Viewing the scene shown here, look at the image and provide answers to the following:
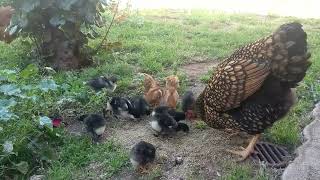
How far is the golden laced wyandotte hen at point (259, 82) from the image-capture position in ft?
13.1

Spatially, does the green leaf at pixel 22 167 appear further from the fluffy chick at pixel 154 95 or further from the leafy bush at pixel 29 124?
the fluffy chick at pixel 154 95

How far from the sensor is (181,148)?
458 centimetres

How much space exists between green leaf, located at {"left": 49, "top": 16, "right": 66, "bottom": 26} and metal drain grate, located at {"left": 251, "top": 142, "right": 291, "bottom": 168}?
2.95m

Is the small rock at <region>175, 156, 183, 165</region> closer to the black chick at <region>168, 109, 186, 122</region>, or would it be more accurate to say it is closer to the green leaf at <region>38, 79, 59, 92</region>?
the black chick at <region>168, 109, 186, 122</region>

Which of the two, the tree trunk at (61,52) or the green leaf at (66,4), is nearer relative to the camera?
the green leaf at (66,4)

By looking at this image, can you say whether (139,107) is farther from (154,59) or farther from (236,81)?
(154,59)

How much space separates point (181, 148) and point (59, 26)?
2.69 m

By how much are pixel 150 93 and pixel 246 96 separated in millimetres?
1528

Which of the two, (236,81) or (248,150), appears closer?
(236,81)

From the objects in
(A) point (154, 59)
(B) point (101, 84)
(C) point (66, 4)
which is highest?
(C) point (66, 4)

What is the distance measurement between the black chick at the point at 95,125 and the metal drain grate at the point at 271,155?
1432mm

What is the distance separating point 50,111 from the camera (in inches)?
203

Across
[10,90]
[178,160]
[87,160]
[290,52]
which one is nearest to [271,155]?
[178,160]

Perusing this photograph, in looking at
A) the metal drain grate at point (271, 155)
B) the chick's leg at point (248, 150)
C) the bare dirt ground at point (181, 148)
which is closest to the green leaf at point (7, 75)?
the bare dirt ground at point (181, 148)
